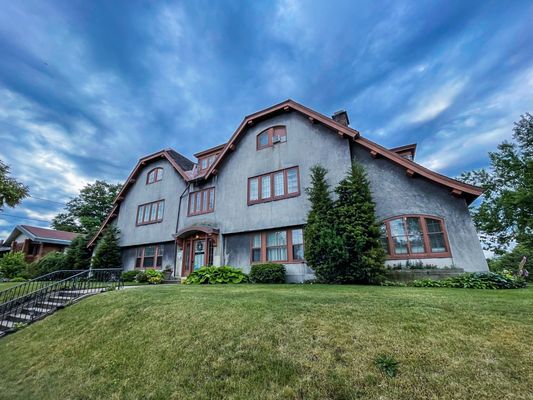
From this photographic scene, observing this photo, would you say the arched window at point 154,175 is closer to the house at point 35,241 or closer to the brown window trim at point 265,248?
the brown window trim at point 265,248

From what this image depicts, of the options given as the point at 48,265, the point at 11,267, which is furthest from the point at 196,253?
the point at 11,267

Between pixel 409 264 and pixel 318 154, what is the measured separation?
7.13 meters

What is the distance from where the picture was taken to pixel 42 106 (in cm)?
2152

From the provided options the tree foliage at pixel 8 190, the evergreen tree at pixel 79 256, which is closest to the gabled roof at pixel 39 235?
the evergreen tree at pixel 79 256

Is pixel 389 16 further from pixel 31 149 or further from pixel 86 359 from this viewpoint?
pixel 31 149

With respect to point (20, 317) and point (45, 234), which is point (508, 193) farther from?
point (45, 234)

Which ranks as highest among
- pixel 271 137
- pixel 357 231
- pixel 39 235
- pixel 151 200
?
pixel 271 137

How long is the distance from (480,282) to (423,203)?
3675mm

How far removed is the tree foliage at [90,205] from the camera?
135ft

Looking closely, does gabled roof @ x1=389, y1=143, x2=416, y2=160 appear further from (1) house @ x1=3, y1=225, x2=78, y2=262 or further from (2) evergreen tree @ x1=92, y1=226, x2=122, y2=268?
(1) house @ x1=3, y1=225, x2=78, y2=262

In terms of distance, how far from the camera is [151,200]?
19859mm

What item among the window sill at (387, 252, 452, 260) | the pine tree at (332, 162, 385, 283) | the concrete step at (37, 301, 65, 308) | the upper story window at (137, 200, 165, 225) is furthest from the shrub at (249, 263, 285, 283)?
the upper story window at (137, 200, 165, 225)

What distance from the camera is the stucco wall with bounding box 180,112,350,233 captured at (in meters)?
13.2

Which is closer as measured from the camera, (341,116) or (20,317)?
(20,317)
